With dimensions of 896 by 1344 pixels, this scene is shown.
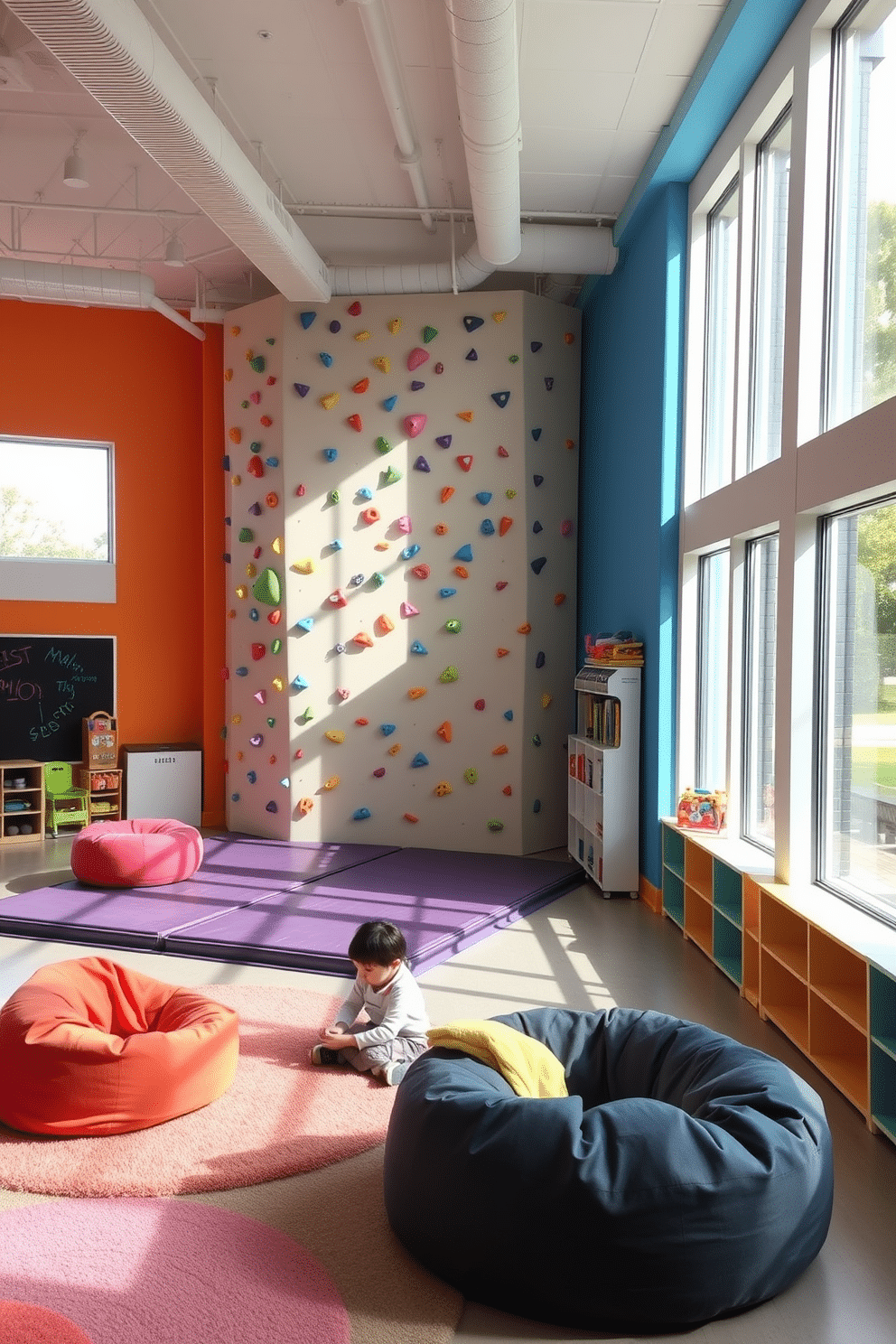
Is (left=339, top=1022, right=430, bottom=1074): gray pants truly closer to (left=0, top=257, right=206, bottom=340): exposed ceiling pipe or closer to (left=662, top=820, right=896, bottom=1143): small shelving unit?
(left=662, top=820, right=896, bottom=1143): small shelving unit

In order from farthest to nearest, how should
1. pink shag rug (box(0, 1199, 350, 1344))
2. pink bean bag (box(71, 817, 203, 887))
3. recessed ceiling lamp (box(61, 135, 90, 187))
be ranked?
1. pink bean bag (box(71, 817, 203, 887))
2. recessed ceiling lamp (box(61, 135, 90, 187))
3. pink shag rug (box(0, 1199, 350, 1344))

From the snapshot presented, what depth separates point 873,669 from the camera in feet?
13.9

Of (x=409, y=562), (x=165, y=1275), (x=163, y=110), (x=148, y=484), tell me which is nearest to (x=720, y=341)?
(x=409, y=562)

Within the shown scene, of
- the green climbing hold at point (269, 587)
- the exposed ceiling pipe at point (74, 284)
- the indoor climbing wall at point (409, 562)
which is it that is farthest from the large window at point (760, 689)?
the exposed ceiling pipe at point (74, 284)

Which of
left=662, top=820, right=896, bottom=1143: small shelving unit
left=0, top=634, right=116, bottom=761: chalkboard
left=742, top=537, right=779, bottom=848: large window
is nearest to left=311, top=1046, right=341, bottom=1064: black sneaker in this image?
left=662, top=820, right=896, bottom=1143: small shelving unit

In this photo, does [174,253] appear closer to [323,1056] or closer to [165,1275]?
[323,1056]

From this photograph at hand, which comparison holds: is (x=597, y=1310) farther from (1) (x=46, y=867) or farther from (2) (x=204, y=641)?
(2) (x=204, y=641)

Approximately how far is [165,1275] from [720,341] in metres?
5.40

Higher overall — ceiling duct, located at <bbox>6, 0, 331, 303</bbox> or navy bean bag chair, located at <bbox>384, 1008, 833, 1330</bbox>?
ceiling duct, located at <bbox>6, 0, 331, 303</bbox>

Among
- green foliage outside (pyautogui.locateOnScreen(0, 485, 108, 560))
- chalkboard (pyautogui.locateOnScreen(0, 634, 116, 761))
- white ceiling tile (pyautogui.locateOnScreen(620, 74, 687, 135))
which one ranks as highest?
white ceiling tile (pyautogui.locateOnScreen(620, 74, 687, 135))

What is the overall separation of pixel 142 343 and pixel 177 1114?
730cm

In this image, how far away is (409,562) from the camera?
8062 millimetres

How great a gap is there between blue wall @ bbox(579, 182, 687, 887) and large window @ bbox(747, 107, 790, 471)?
91 centimetres

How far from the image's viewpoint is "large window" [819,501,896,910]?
162 inches
